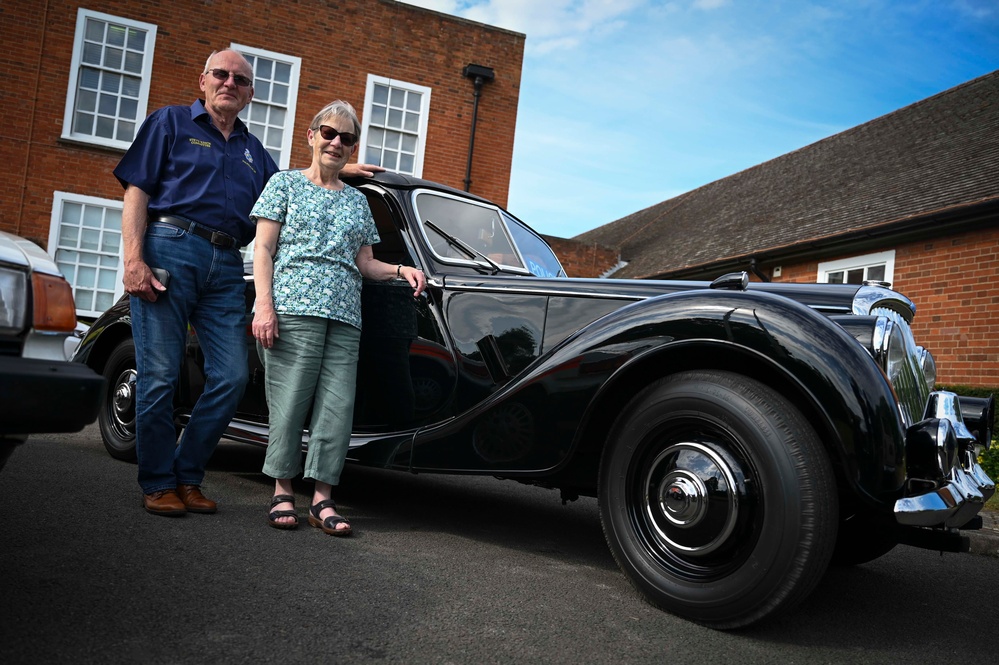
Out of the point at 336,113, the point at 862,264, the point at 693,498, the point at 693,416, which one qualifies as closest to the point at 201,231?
the point at 336,113

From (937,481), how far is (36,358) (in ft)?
8.39

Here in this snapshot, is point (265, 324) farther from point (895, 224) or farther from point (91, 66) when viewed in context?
point (91, 66)

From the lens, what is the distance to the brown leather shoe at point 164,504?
3.16 meters

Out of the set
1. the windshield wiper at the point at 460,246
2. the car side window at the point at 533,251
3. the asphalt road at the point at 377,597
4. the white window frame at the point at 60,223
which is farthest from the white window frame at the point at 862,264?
the white window frame at the point at 60,223

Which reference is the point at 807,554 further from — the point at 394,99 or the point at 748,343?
the point at 394,99

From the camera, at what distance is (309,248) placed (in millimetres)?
3275

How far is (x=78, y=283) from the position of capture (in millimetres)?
11609

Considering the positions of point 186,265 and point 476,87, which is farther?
point 476,87

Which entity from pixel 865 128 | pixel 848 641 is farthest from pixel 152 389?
pixel 865 128

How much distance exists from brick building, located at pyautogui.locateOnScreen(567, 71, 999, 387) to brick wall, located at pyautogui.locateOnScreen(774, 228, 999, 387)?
0.05ft

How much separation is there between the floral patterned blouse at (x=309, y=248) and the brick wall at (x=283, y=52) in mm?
9945

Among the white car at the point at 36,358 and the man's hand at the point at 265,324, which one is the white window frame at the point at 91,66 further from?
the white car at the point at 36,358

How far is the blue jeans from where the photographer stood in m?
3.28

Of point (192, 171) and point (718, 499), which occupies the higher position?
Result: point (192, 171)
